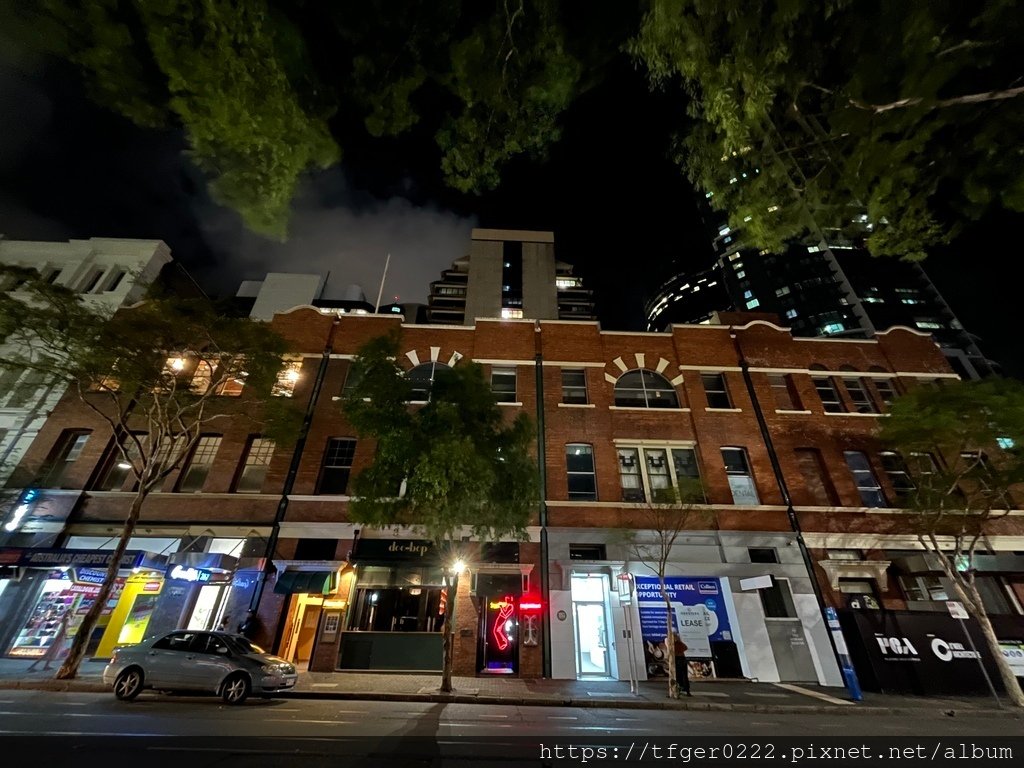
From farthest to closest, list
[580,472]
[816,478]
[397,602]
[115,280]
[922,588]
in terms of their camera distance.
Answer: [115,280]
[816,478]
[580,472]
[922,588]
[397,602]

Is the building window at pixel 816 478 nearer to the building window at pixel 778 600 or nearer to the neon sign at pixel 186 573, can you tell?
the building window at pixel 778 600

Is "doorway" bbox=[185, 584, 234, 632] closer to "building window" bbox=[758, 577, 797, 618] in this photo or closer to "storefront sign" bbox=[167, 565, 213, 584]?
"storefront sign" bbox=[167, 565, 213, 584]

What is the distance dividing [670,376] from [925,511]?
10562 mm

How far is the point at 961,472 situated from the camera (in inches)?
628

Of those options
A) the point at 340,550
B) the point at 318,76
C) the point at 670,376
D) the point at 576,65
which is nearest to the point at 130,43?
the point at 318,76

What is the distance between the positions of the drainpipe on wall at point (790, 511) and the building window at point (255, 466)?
2170 cm

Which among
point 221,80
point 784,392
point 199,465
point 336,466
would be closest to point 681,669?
point 784,392

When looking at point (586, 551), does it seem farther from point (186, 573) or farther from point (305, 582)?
point (186, 573)

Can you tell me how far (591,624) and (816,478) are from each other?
12.0 metres

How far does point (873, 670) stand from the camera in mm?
14148

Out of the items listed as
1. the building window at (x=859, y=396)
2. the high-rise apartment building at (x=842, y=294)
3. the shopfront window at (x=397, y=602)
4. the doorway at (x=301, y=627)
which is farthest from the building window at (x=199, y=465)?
the high-rise apartment building at (x=842, y=294)

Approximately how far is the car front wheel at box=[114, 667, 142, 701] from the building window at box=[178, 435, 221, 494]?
28.0ft

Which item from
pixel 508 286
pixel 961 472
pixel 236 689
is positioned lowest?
pixel 236 689

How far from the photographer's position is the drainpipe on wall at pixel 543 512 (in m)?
15.3
